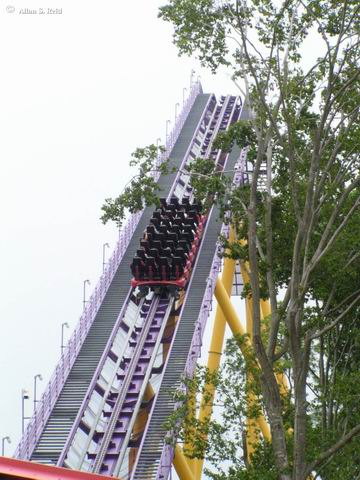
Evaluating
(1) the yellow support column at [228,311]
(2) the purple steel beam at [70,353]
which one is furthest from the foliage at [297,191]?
(1) the yellow support column at [228,311]

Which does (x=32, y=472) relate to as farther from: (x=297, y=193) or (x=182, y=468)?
(x=182, y=468)

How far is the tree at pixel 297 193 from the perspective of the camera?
771 inches

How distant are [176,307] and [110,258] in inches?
125

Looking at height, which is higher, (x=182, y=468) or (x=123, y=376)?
(x=123, y=376)

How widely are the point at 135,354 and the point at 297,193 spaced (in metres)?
13.8

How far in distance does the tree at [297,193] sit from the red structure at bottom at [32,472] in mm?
9515

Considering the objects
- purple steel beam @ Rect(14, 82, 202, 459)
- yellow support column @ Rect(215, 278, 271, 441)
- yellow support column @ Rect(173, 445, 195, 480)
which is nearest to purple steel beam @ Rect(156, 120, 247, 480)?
yellow support column @ Rect(215, 278, 271, 441)

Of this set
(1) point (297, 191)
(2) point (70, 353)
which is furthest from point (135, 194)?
(2) point (70, 353)

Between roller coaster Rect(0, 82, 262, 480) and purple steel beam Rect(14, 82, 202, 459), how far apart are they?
0.12ft

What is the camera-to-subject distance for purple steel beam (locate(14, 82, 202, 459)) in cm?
2881

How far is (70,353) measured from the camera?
33062 mm

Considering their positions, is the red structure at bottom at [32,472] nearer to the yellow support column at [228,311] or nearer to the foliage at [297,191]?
the foliage at [297,191]

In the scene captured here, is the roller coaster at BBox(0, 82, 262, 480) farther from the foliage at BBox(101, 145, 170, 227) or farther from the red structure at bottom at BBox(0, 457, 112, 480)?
the red structure at bottom at BBox(0, 457, 112, 480)

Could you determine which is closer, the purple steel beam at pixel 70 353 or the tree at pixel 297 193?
the tree at pixel 297 193
